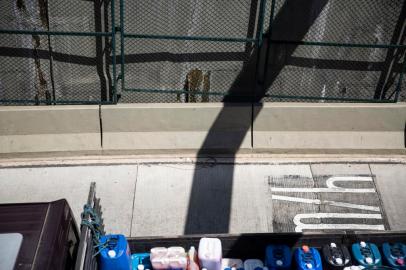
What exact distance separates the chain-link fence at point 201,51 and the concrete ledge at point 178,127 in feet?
1.24

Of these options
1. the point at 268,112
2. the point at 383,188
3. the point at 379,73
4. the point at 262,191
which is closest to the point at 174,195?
the point at 262,191

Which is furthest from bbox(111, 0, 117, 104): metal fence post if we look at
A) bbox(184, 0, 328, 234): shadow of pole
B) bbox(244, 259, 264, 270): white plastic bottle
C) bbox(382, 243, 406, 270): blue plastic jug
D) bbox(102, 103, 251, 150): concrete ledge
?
bbox(382, 243, 406, 270): blue plastic jug

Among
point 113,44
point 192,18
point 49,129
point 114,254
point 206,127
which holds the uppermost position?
point 192,18

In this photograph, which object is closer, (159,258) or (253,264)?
(159,258)

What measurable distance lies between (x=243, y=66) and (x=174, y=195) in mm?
2754

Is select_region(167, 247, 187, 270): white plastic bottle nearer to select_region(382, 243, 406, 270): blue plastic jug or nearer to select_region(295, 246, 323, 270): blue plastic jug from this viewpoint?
select_region(295, 246, 323, 270): blue plastic jug

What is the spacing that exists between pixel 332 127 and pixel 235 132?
5.83ft

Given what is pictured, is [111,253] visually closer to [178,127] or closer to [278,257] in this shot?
[278,257]

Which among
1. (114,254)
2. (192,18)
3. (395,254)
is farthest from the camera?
(192,18)

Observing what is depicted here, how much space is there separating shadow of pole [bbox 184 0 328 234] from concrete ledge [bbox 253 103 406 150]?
1.07ft

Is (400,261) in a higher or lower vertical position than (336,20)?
lower

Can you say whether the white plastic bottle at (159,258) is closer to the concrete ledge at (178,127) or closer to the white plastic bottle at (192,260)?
the white plastic bottle at (192,260)

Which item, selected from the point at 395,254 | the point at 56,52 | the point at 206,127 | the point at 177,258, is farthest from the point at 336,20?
the point at 177,258

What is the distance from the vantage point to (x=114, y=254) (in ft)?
15.5
